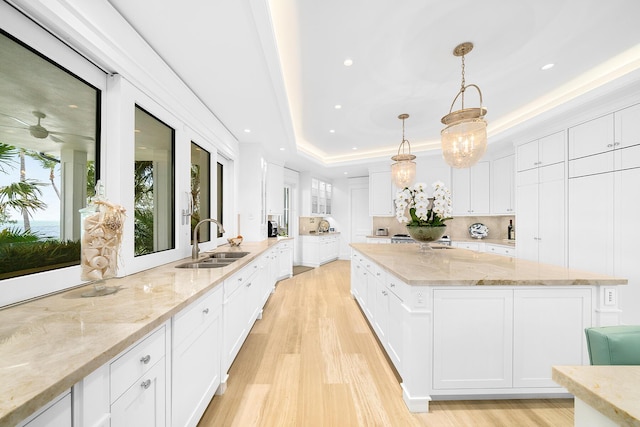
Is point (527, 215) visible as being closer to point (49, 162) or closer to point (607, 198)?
point (607, 198)

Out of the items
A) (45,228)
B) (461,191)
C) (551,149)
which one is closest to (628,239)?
(551,149)

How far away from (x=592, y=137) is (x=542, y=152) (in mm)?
676

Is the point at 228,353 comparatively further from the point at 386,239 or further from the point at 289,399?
the point at 386,239

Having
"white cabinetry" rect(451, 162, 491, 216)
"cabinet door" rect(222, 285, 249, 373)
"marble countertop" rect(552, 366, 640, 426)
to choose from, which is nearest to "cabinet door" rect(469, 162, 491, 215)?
"white cabinetry" rect(451, 162, 491, 216)

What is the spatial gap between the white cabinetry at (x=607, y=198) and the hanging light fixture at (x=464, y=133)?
178 centimetres

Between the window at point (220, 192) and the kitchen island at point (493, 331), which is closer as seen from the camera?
the kitchen island at point (493, 331)

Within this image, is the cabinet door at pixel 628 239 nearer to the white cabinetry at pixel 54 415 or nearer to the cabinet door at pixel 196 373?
the cabinet door at pixel 196 373

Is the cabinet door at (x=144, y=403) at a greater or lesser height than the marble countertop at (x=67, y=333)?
lesser

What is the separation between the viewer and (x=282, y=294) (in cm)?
417

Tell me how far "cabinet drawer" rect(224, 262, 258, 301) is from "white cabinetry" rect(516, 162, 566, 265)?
407cm

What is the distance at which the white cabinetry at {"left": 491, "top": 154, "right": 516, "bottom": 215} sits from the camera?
451 cm

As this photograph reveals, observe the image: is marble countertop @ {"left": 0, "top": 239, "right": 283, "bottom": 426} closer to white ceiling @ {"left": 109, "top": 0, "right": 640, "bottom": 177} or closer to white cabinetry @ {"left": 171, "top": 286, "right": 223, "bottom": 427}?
white cabinetry @ {"left": 171, "top": 286, "right": 223, "bottom": 427}

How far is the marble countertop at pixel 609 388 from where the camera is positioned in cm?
51

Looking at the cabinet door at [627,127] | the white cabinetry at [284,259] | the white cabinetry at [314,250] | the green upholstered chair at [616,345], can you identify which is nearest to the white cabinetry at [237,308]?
the green upholstered chair at [616,345]
